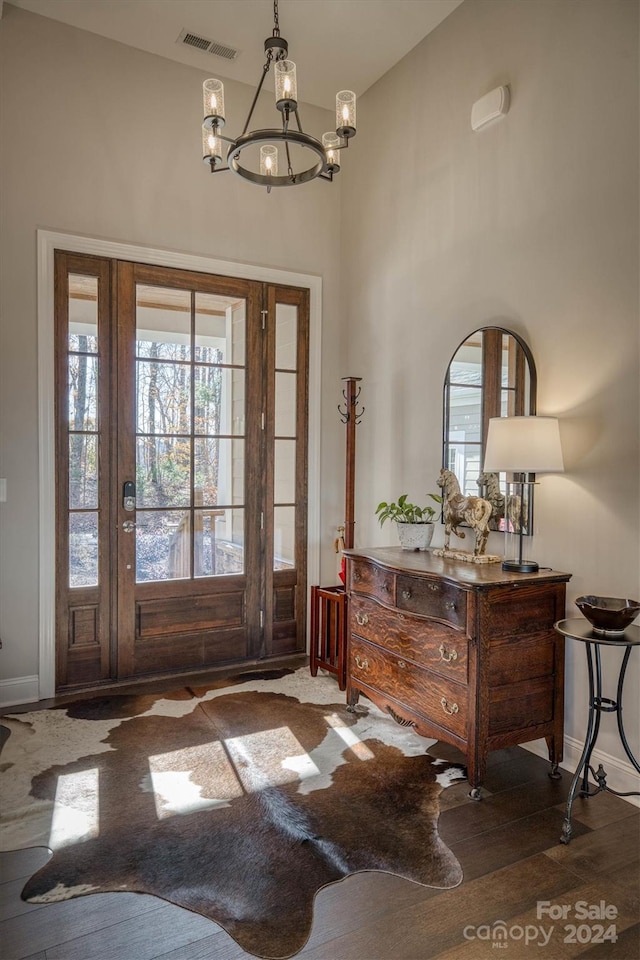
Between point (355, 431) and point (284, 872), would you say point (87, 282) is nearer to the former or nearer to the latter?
point (355, 431)

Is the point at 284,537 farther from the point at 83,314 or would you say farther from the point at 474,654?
the point at 474,654

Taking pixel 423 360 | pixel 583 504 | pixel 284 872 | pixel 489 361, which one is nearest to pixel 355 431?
pixel 423 360

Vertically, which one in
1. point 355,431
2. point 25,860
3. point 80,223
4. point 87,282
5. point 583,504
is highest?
point 80,223

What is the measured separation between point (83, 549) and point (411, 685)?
2038 millimetres

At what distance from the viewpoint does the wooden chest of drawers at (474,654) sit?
2463mm

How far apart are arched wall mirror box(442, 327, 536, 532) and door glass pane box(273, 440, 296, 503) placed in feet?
3.92

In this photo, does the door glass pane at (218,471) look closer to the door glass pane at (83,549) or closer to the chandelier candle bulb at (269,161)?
the door glass pane at (83,549)

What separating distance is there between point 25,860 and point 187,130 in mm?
3859

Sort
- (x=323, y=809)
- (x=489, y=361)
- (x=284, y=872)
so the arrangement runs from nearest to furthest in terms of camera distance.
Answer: (x=284, y=872) → (x=323, y=809) → (x=489, y=361)

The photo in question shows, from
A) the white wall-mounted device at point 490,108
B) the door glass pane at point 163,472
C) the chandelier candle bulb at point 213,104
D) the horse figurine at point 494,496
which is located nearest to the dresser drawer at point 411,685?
the horse figurine at point 494,496

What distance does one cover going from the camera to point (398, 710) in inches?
114

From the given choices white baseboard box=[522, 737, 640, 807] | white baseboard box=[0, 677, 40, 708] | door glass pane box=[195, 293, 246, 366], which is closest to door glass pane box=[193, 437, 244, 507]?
door glass pane box=[195, 293, 246, 366]

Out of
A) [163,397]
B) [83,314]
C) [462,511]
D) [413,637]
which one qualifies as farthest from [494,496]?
[83,314]

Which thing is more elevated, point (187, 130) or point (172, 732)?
point (187, 130)
